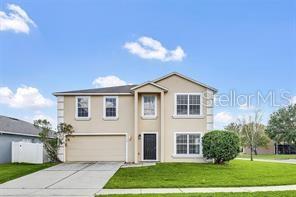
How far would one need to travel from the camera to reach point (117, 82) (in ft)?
104

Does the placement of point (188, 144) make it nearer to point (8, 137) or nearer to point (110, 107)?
point (110, 107)

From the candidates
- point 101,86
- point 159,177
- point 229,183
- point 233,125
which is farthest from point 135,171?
point 233,125

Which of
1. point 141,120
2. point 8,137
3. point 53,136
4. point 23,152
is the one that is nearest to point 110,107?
point 141,120

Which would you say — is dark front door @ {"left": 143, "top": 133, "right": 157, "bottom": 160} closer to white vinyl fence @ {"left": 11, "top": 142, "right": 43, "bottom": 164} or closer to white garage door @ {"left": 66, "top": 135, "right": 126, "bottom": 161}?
white garage door @ {"left": 66, "top": 135, "right": 126, "bottom": 161}

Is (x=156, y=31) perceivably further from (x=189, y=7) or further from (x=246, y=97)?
(x=246, y=97)

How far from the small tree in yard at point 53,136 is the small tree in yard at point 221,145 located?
30.9 ft

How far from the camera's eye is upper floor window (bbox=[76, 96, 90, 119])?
88.4 ft

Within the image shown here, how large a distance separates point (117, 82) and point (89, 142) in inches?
260

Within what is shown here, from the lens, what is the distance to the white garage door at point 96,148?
26.9 m

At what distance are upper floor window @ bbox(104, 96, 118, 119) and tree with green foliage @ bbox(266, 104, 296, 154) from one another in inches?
1641

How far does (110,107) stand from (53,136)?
14.4ft

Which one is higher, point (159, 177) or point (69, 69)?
point (69, 69)

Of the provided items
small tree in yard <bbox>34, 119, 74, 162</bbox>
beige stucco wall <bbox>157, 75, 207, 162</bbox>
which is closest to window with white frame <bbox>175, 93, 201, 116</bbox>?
beige stucco wall <bbox>157, 75, 207, 162</bbox>

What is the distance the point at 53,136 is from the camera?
26.7 meters
